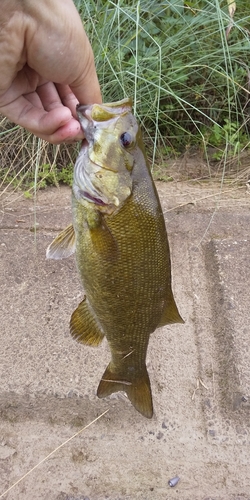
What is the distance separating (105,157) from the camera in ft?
4.96

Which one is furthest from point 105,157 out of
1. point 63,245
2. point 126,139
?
point 63,245

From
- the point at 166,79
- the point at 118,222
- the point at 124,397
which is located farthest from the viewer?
the point at 166,79

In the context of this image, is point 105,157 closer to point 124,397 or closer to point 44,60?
point 44,60

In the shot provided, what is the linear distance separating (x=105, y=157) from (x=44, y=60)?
41 cm

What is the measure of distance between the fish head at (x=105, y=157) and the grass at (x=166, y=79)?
1307 mm

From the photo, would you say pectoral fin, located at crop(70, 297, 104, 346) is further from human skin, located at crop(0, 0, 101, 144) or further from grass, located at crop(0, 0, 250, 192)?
grass, located at crop(0, 0, 250, 192)

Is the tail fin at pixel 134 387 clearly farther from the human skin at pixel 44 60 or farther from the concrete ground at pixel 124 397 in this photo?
the human skin at pixel 44 60

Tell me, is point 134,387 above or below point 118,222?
below

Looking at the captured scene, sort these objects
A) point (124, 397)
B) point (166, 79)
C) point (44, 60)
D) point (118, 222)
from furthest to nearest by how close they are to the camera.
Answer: point (166, 79), point (124, 397), point (44, 60), point (118, 222)

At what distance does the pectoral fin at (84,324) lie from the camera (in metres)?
1.69

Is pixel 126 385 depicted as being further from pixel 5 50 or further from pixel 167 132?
pixel 167 132

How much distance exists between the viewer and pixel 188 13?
3184 mm

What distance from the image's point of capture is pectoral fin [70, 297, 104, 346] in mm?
1689

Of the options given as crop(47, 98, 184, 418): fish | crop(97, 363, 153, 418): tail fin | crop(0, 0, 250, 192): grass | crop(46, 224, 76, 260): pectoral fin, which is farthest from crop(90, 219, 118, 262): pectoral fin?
crop(0, 0, 250, 192): grass
